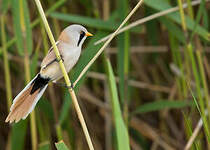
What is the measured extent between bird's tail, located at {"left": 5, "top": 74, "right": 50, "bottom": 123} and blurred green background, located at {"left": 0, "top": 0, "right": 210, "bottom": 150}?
0.49 metres

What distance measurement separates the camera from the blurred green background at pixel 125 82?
166 cm

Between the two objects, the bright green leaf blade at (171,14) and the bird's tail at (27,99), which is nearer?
the bird's tail at (27,99)

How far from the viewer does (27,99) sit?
1017 millimetres

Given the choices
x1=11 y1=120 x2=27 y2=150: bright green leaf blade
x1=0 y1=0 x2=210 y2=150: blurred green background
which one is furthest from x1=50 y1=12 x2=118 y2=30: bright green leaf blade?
x1=11 y1=120 x2=27 y2=150: bright green leaf blade

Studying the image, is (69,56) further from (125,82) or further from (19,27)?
(125,82)

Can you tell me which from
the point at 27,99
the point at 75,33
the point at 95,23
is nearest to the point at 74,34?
the point at 75,33

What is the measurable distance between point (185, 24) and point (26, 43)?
0.66 metres

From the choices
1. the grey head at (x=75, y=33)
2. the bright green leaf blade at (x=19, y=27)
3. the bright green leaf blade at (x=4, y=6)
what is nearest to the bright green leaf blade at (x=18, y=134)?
the bright green leaf blade at (x=19, y=27)

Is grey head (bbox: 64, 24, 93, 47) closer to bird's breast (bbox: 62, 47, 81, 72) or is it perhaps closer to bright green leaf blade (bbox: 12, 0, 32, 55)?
bird's breast (bbox: 62, 47, 81, 72)

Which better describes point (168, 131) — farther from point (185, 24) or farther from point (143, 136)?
point (185, 24)

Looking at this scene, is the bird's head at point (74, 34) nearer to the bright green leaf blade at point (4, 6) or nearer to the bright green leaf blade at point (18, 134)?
the bright green leaf blade at point (4, 6)

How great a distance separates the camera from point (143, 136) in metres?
2.22

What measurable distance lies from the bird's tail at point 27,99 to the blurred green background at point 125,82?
49 cm

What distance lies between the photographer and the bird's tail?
94 cm
